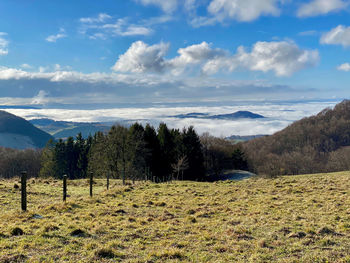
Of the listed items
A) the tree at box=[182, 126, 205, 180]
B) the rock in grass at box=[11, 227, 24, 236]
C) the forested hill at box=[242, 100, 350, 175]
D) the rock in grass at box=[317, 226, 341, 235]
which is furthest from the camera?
the forested hill at box=[242, 100, 350, 175]

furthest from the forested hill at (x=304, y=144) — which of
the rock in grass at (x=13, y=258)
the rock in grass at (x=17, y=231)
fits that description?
the rock in grass at (x=13, y=258)

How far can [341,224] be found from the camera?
482 inches

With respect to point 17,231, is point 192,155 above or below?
below

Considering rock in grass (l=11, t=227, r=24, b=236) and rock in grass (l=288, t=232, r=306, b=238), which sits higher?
rock in grass (l=11, t=227, r=24, b=236)

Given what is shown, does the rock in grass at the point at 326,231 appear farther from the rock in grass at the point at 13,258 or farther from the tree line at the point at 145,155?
the tree line at the point at 145,155

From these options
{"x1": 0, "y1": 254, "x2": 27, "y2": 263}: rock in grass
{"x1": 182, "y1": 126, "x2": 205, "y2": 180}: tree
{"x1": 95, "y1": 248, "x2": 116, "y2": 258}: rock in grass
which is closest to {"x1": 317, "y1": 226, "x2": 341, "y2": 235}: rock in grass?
{"x1": 95, "y1": 248, "x2": 116, "y2": 258}: rock in grass

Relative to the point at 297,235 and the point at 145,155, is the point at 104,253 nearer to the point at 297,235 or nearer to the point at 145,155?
the point at 297,235

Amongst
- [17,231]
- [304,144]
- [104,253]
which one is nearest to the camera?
[104,253]

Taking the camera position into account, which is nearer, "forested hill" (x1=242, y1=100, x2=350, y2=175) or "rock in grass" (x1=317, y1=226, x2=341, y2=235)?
"rock in grass" (x1=317, y1=226, x2=341, y2=235)

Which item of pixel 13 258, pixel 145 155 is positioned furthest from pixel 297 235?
pixel 145 155

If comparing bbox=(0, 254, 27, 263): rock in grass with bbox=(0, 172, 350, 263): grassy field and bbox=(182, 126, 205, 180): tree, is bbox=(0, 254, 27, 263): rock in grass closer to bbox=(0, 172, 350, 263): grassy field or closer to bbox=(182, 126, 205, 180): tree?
bbox=(0, 172, 350, 263): grassy field

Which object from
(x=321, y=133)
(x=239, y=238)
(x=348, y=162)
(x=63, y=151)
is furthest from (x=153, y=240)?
(x=321, y=133)

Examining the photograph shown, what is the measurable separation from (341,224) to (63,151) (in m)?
89.4

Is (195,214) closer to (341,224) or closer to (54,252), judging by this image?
(341,224)
